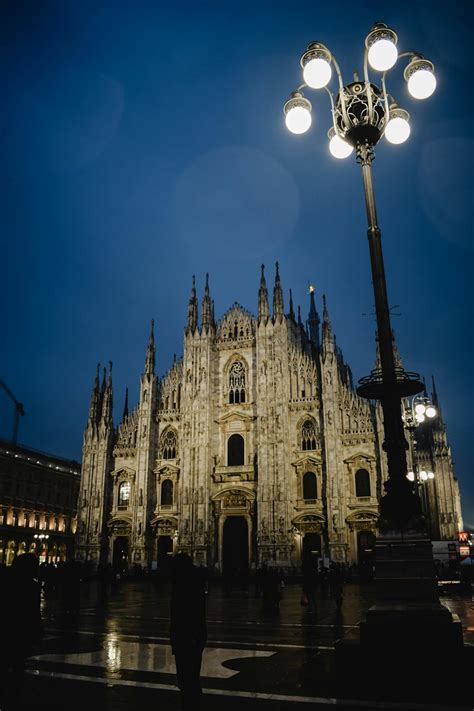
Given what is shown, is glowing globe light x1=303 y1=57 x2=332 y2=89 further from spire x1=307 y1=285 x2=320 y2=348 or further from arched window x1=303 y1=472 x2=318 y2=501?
spire x1=307 y1=285 x2=320 y2=348

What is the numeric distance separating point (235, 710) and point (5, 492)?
174 feet

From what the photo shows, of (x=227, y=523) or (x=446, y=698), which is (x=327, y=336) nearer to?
(x=227, y=523)

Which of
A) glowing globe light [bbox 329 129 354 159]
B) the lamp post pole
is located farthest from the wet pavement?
glowing globe light [bbox 329 129 354 159]

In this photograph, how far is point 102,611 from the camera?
1755 cm

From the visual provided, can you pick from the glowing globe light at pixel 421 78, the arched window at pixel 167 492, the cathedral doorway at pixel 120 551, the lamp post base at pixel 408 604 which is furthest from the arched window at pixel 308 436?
the lamp post base at pixel 408 604

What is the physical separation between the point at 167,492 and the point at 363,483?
48.7 ft

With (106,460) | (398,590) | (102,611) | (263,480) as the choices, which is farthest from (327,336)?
(398,590)

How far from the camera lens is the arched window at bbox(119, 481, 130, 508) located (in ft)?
140

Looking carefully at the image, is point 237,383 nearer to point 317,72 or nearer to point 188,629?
point 317,72

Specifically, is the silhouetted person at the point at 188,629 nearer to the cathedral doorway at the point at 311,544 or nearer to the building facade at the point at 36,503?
the cathedral doorway at the point at 311,544

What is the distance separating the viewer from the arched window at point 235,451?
40.3 m

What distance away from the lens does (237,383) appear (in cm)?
4181

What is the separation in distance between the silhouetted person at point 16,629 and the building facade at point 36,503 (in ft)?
159

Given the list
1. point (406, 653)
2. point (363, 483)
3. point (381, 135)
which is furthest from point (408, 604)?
point (363, 483)
